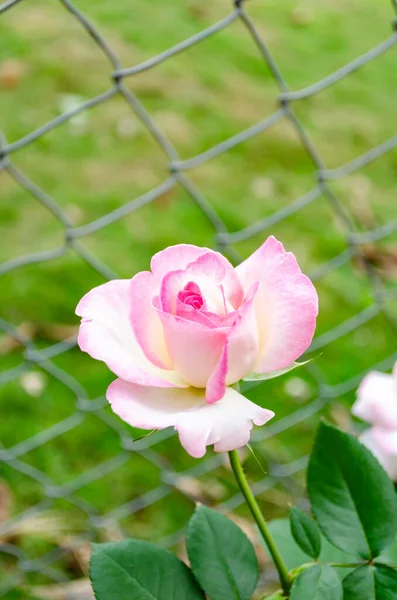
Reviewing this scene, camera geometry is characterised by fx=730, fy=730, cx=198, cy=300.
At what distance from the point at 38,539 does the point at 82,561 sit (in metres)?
0.08

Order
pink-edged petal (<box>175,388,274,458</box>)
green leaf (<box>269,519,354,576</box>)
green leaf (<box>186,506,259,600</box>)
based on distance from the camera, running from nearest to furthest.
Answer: pink-edged petal (<box>175,388,274,458</box>)
green leaf (<box>186,506,259,600</box>)
green leaf (<box>269,519,354,576</box>)

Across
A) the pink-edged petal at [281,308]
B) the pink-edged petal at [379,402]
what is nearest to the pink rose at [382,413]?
the pink-edged petal at [379,402]

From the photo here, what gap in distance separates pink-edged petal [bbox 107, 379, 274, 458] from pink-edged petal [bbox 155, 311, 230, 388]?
0.5 inches

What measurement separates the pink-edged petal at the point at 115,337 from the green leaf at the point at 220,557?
0.39ft

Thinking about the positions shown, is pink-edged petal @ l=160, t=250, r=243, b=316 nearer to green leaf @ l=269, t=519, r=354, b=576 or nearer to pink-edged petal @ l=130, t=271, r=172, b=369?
pink-edged petal @ l=130, t=271, r=172, b=369

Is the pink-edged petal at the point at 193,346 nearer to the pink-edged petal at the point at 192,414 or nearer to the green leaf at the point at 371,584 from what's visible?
the pink-edged petal at the point at 192,414

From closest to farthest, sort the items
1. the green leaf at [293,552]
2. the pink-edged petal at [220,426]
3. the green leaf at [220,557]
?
the pink-edged petal at [220,426] < the green leaf at [220,557] < the green leaf at [293,552]

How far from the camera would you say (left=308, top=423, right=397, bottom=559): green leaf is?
16.4 inches

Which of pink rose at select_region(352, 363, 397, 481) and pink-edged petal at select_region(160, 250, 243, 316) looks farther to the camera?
pink rose at select_region(352, 363, 397, 481)

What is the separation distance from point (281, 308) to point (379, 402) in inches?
10.6

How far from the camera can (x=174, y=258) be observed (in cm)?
35

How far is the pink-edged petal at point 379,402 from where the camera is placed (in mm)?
558

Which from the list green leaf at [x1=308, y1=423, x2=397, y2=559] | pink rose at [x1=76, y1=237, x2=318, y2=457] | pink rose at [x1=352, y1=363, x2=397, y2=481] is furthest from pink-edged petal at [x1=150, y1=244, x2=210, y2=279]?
pink rose at [x1=352, y1=363, x2=397, y2=481]

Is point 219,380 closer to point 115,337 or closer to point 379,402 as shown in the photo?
point 115,337
